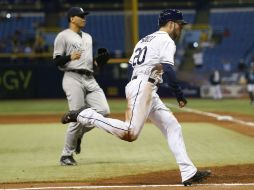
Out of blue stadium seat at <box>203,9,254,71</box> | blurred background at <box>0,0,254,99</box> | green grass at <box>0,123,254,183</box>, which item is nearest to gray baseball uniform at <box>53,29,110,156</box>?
green grass at <box>0,123,254,183</box>

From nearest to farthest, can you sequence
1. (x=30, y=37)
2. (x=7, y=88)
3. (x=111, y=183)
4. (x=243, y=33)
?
(x=111, y=183)
(x=7, y=88)
(x=30, y=37)
(x=243, y=33)

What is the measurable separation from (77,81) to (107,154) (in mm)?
1565

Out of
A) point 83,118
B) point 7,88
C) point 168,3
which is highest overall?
point 83,118

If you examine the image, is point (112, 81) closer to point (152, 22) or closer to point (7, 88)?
point (7, 88)

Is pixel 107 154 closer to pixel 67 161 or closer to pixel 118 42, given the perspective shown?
pixel 67 161

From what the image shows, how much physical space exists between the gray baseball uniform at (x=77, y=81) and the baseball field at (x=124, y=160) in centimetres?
47

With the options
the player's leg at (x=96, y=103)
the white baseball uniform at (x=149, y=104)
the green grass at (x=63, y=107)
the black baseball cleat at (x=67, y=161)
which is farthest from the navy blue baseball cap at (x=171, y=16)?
the green grass at (x=63, y=107)

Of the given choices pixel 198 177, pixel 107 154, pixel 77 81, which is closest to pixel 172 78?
pixel 198 177

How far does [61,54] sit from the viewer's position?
27.6 ft

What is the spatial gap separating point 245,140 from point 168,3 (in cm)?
3043

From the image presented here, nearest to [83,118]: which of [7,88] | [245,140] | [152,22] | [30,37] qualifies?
[245,140]

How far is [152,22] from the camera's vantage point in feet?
133

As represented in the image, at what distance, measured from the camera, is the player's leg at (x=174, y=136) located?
6.35 metres

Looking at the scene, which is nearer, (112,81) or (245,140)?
(245,140)
